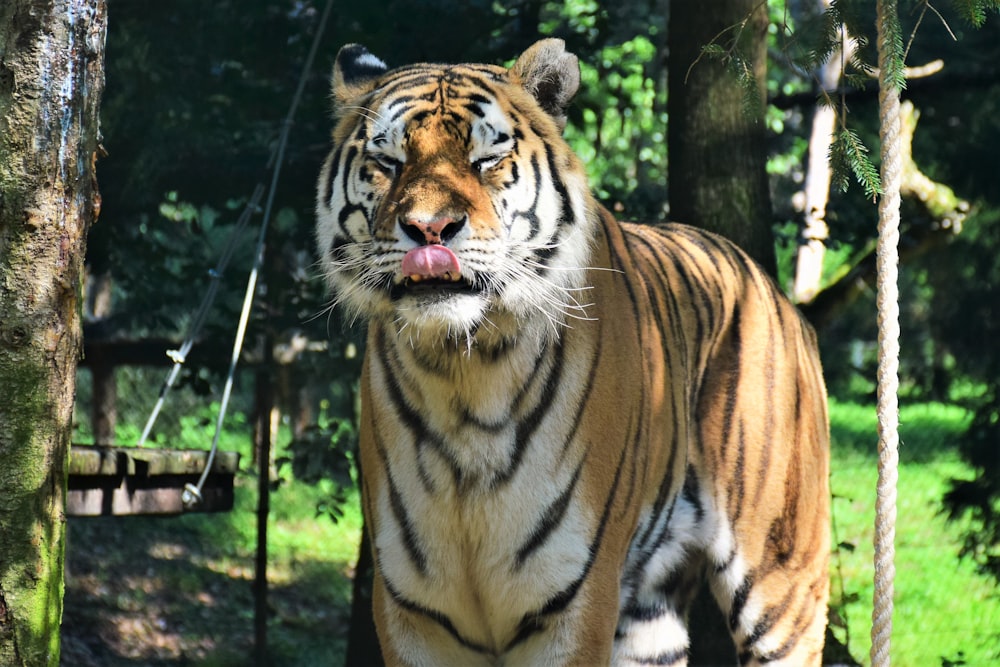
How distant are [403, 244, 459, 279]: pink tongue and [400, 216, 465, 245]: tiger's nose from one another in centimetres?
2

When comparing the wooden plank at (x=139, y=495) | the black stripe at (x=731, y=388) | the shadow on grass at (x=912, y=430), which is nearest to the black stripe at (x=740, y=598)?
Result: the black stripe at (x=731, y=388)

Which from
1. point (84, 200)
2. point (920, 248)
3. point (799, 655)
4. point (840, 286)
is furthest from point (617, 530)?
point (920, 248)

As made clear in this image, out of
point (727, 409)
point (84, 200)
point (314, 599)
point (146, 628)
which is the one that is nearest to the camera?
point (84, 200)

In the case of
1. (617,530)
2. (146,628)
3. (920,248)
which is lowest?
(146,628)

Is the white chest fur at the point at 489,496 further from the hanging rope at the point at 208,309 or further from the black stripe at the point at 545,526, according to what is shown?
the hanging rope at the point at 208,309

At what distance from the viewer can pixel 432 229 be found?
2598 millimetres

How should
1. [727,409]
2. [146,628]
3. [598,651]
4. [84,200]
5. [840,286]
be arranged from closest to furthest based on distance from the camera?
[84,200] → [598,651] → [727,409] → [840,286] → [146,628]

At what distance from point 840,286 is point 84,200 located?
3428 millimetres

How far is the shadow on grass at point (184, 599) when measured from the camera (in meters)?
6.27

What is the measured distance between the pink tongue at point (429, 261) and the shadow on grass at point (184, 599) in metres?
4.04

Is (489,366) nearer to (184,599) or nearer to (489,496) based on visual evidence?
(489,496)

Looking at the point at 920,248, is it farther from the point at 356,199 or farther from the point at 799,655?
the point at 356,199

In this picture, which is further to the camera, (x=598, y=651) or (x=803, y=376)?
(x=803, y=376)

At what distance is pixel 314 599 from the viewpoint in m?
7.09
